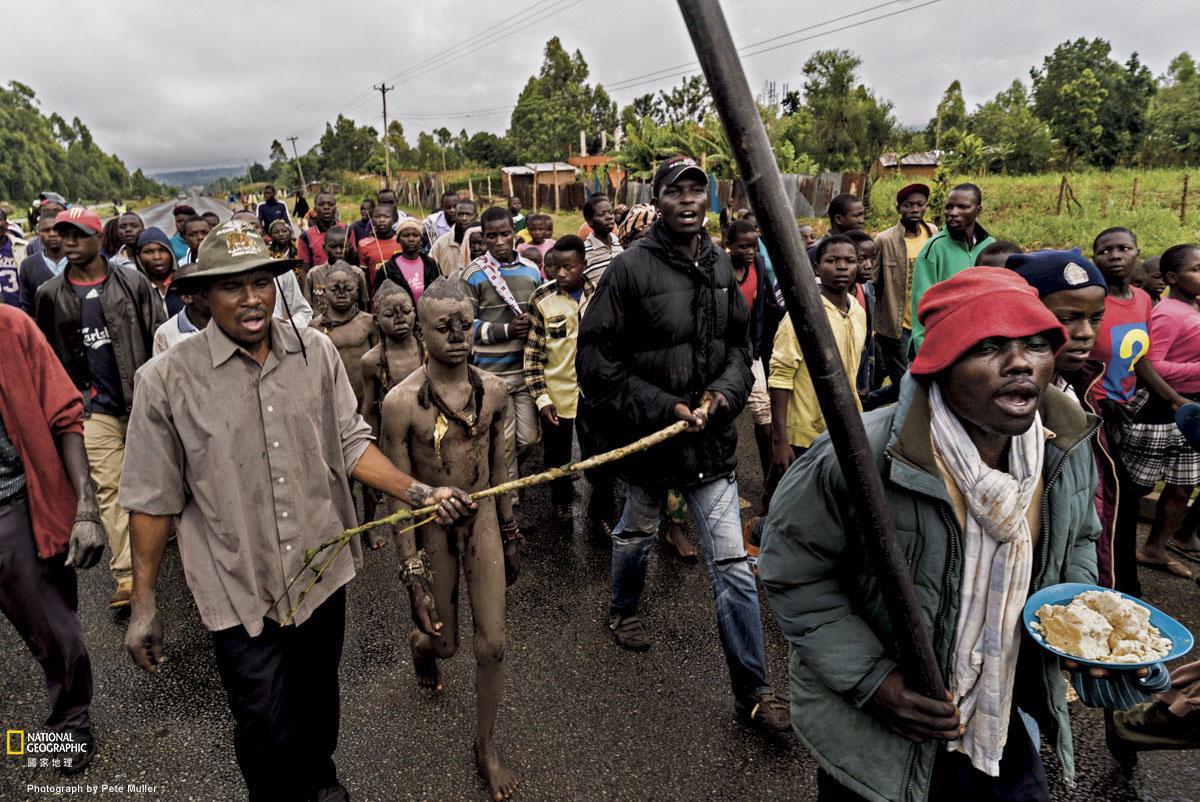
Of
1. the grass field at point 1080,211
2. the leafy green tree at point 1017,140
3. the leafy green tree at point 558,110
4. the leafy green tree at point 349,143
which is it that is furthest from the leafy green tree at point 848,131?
the leafy green tree at point 349,143

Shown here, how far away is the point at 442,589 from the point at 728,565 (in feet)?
4.17

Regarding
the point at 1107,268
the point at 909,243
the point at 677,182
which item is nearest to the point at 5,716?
the point at 677,182

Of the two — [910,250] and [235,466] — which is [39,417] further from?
[910,250]

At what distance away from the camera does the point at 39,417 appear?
9.24ft

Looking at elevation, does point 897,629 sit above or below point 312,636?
above

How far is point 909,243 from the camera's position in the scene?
20.4 feet

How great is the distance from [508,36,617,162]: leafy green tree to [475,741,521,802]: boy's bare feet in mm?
60454

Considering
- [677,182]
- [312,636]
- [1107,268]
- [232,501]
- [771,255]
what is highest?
[677,182]

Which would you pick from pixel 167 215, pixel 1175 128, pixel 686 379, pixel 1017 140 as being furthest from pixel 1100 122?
pixel 167 215

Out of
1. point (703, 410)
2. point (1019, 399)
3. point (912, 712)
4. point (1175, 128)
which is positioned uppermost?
point (1175, 128)

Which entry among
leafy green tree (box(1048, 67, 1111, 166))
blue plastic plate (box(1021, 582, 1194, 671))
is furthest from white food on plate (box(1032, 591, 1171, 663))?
leafy green tree (box(1048, 67, 1111, 166))

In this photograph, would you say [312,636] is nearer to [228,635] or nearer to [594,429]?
[228,635]

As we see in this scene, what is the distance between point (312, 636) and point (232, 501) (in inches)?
25.2

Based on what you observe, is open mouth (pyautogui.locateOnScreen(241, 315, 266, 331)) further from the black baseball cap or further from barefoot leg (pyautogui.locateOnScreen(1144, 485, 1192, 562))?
barefoot leg (pyautogui.locateOnScreen(1144, 485, 1192, 562))
